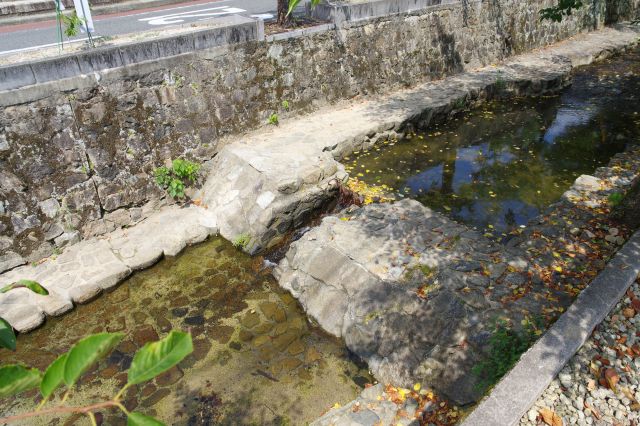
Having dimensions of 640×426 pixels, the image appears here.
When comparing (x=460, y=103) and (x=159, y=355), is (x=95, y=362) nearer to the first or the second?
(x=159, y=355)

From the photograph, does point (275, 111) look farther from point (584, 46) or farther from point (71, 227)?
point (584, 46)

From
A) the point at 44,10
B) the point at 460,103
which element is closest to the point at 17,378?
the point at 460,103

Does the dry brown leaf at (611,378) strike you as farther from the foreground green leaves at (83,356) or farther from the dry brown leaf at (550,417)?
the foreground green leaves at (83,356)

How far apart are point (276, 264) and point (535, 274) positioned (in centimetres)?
365

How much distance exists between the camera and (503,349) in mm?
4488

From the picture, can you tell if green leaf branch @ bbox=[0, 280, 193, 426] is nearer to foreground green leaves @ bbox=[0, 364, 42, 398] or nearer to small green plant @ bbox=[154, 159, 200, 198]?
foreground green leaves @ bbox=[0, 364, 42, 398]

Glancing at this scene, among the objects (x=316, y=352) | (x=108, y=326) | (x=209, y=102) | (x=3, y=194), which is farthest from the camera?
(x=209, y=102)

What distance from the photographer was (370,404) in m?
4.64

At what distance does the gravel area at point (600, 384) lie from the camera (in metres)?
3.44

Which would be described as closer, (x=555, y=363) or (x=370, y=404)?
(x=555, y=363)

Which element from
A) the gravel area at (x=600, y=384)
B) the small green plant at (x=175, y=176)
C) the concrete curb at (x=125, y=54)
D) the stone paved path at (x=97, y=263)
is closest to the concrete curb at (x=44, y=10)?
the concrete curb at (x=125, y=54)

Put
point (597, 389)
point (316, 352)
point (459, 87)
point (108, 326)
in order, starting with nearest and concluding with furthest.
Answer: point (597, 389) → point (316, 352) → point (108, 326) → point (459, 87)

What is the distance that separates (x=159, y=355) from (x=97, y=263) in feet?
21.1

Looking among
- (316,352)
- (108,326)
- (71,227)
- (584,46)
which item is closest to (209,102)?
(71,227)
